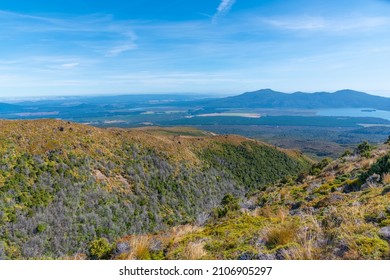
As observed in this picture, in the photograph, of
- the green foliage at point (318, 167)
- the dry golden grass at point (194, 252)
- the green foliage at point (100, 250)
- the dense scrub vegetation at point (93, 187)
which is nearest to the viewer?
the dry golden grass at point (194, 252)

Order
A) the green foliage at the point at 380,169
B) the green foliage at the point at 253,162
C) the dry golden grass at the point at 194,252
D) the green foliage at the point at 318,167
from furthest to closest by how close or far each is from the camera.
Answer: the green foliage at the point at 253,162
the green foliage at the point at 318,167
the green foliage at the point at 380,169
the dry golden grass at the point at 194,252

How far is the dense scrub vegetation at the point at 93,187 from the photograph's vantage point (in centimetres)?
2147

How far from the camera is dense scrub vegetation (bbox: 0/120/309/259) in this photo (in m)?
21.5

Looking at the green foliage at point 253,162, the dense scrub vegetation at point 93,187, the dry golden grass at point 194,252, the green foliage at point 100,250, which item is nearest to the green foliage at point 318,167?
the dense scrub vegetation at point 93,187

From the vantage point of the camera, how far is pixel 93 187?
29781mm

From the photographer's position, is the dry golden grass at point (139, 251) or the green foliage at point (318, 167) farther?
the green foliage at point (318, 167)

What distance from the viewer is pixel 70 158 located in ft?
105

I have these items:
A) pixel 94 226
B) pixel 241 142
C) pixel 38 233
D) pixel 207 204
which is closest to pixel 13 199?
pixel 38 233

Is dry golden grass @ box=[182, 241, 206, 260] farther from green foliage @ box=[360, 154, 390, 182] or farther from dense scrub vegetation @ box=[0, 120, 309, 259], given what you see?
green foliage @ box=[360, 154, 390, 182]

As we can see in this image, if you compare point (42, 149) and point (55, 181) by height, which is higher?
point (42, 149)

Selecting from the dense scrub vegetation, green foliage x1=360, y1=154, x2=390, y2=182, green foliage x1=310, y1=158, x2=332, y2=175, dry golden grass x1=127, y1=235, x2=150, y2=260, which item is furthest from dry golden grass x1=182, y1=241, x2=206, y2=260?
green foliage x1=310, y1=158, x2=332, y2=175

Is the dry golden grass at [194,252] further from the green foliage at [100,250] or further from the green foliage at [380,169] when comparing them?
the green foliage at [380,169]
